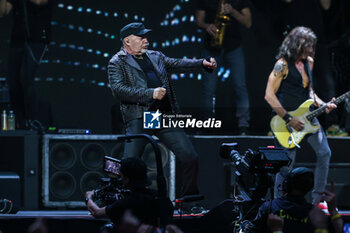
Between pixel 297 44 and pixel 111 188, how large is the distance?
3.67m

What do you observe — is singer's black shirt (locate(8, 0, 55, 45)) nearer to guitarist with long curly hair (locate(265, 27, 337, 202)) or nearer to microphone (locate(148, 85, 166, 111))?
microphone (locate(148, 85, 166, 111))

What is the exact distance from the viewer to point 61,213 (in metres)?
7.25

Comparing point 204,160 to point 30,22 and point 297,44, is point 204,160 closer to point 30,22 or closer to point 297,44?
point 297,44

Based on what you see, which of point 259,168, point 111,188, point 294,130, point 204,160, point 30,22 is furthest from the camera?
point 30,22

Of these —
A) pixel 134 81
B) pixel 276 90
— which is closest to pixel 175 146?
pixel 134 81

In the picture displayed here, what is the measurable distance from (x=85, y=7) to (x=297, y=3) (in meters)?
2.98

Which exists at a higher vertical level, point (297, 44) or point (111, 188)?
point (297, 44)

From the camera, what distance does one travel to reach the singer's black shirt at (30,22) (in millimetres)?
8383

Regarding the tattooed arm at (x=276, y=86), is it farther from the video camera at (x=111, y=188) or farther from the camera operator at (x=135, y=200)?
the camera operator at (x=135, y=200)

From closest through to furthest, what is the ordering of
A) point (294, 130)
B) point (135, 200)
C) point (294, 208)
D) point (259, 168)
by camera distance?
point (135, 200), point (294, 208), point (259, 168), point (294, 130)

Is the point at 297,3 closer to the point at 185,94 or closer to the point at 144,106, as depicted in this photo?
the point at 185,94

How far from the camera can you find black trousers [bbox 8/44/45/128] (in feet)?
27.4

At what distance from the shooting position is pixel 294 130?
25.6 feet

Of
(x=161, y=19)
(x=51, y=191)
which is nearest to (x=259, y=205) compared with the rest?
(x=51, y=191)
